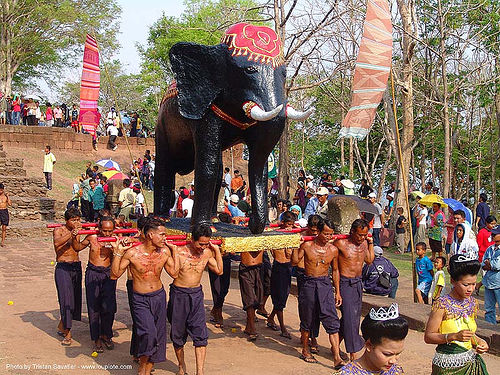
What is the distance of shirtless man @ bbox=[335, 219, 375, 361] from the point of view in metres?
6.20

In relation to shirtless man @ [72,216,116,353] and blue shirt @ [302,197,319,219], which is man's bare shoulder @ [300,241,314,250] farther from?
blue shirt @ [302,197,319,219]

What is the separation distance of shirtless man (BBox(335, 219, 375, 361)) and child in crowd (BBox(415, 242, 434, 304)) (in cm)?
204

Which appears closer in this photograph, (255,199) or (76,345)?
(255,199)

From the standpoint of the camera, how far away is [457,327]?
3875 mm

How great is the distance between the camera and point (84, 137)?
24.6 m

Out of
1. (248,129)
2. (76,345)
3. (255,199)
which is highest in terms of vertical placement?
(248,129)

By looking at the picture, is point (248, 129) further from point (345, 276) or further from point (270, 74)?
point (345, 276)

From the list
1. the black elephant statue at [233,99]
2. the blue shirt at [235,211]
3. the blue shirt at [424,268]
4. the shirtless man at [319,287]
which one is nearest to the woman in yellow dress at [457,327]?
the black elephant statue at [233,99]

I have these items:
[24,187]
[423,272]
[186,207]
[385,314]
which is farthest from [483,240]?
[24,187]

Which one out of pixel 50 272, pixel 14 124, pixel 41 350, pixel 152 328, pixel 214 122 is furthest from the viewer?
pixel 14 124

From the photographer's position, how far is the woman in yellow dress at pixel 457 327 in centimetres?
378

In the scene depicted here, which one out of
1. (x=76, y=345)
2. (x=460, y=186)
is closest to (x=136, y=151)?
(x=460, y=186)

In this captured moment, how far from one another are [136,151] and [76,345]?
20.3 m

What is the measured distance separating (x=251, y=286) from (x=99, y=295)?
5.96ft
